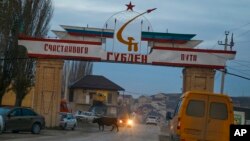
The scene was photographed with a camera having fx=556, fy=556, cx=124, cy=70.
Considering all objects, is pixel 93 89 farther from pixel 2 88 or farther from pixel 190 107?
pixel 190 107

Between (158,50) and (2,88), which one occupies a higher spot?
(158,50)

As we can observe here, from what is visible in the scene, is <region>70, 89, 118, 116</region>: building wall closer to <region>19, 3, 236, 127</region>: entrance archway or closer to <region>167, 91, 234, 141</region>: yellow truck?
<region>19, 3, 236, 127</region>: entrance archway

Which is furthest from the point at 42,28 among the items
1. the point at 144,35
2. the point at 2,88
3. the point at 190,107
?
the point at 190,107

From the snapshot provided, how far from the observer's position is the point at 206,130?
Result: 20.0 meters

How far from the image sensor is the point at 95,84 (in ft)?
319

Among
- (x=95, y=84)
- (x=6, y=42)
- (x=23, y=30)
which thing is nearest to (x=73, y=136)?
(x=6, y=42)

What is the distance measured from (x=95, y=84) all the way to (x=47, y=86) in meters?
56.4

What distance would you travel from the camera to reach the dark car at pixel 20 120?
31.0 m

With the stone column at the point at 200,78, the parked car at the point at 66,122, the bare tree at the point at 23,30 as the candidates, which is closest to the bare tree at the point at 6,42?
the bare tree at the point at 23,30

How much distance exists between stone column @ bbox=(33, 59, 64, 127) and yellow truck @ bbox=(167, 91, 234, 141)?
2186 centimetres

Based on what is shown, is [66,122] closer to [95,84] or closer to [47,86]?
[47,86]

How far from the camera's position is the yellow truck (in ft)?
65.3

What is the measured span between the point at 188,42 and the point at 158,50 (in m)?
2.40

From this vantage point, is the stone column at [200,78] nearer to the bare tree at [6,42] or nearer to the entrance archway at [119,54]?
the entrance archway at [119,54]
